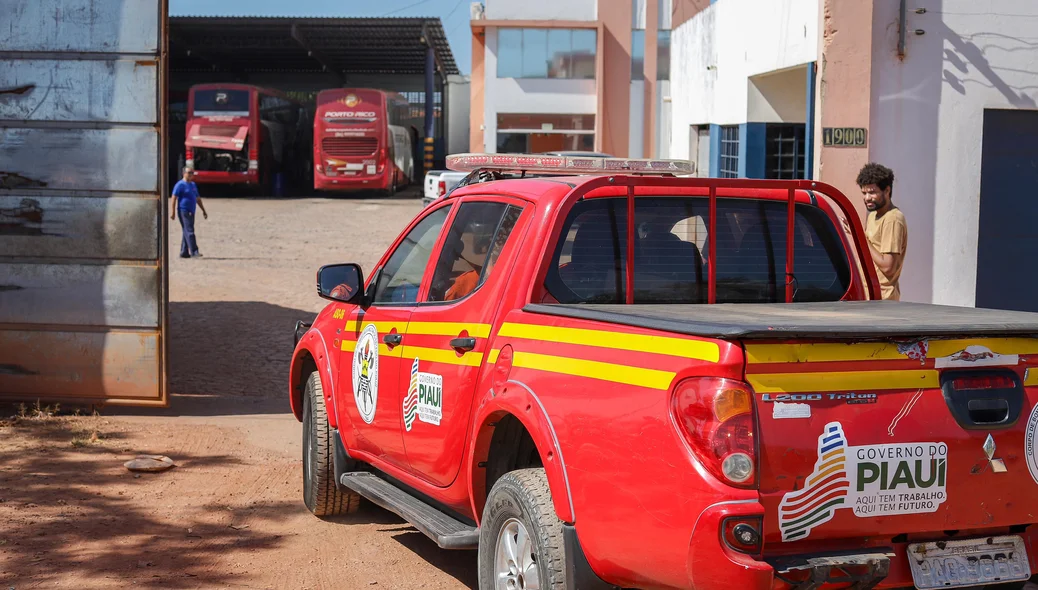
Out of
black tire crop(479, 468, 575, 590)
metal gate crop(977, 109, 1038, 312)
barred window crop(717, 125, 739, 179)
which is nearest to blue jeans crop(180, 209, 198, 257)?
barred window crop(717, 125, 739, 179)

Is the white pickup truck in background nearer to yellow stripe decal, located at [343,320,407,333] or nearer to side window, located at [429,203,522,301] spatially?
yellow stripe decal, located at [343,320,407,333]

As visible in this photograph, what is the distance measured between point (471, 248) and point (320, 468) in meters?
1.78

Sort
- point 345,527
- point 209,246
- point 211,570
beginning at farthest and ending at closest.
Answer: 1. point 209,246
2. point 345,527
3. point 211,570

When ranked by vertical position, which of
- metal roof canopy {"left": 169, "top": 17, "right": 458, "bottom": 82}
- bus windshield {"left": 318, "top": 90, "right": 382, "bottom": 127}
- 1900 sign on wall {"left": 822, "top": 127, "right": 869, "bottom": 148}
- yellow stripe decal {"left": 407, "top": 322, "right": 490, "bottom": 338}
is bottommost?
yellow stripe decal {"left": 407, "top": 322, "right": 490, "bottom": 338}

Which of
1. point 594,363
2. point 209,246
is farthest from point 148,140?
point 209,246

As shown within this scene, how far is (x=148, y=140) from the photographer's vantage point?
30.1 feet

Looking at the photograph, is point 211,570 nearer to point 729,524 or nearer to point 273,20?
point 729,524

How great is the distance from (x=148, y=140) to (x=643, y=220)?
5798mm

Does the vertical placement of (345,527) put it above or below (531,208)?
below

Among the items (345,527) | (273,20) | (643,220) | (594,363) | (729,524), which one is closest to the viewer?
(729,524)

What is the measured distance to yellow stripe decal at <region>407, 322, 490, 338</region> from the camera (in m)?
4.52

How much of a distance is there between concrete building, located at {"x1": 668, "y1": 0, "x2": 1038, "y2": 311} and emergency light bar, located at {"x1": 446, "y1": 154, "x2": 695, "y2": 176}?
5.50 m

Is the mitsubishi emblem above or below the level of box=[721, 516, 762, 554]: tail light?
above

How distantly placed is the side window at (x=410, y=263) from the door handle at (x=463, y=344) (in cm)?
74
